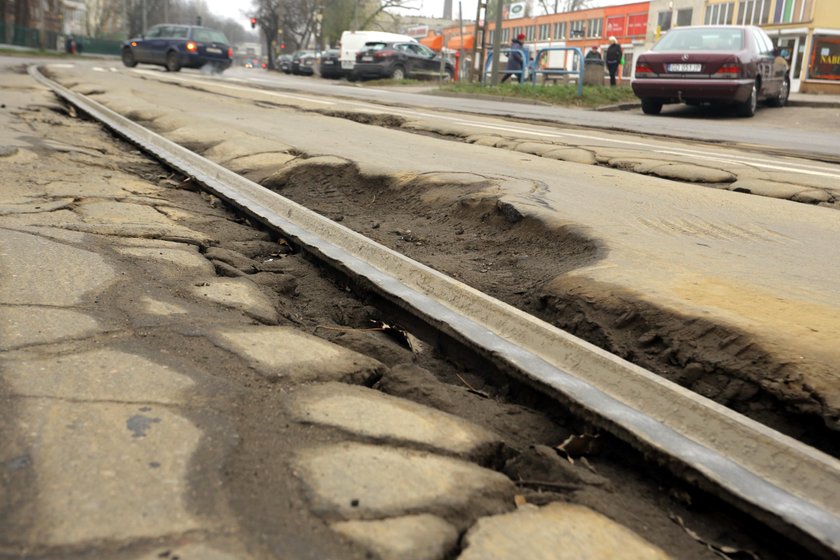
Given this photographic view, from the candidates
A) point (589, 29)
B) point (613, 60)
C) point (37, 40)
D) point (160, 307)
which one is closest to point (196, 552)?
point (160, 307)

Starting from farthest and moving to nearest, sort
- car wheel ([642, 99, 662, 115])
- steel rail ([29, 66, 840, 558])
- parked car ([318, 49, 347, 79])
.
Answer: parked car ([318, 49, 347, 79])
car wheel ([642, 99, 662, 115])
steel rail ([29, 66, 840, 558])

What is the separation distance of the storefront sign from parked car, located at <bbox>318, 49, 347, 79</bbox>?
60.5 ft

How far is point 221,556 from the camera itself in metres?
1.47

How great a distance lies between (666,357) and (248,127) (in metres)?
7.16

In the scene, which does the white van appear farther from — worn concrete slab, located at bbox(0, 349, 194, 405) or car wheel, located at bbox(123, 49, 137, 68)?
worn concrete slab, located at bbox(0, 349, 194, 405)

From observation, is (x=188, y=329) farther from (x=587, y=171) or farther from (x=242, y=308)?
(x=587, y=171)

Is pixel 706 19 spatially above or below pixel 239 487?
above

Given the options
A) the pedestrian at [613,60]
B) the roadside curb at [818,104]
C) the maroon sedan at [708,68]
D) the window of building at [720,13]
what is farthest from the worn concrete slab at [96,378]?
the window of building at [720,13]

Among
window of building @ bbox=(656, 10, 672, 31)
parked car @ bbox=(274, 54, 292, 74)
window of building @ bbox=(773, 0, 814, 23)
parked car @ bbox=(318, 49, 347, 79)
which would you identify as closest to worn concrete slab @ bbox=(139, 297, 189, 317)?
parked car @ bbox=(318, 49, 347, 79)

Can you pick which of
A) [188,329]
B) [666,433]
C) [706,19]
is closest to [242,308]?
[188,329]

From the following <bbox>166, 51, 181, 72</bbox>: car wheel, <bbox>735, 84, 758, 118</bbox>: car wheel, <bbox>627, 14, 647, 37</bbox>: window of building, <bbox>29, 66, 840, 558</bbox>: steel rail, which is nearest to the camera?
<bbox>29, 66, 840, 558</bbox>: steel rail

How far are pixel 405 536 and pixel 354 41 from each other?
112 ft

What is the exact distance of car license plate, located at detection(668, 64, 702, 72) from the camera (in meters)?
14.4

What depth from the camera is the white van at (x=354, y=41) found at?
32.2 m
